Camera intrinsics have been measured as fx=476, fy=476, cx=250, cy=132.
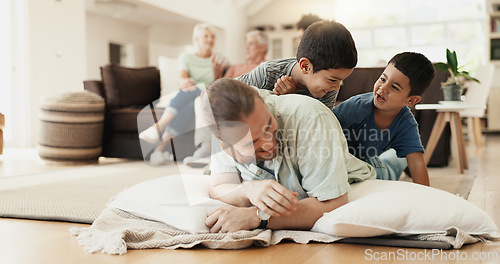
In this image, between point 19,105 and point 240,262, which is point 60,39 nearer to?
point 19,105

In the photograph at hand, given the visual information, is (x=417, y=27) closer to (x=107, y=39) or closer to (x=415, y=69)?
(x=107, y=39)

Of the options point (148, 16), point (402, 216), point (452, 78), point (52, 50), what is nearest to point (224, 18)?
point (148, 16)

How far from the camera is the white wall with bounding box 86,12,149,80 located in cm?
809

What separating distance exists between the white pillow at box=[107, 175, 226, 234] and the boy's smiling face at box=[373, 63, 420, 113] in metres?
0.70

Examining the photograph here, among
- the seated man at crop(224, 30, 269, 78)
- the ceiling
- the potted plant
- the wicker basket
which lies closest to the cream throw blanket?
the potted plant

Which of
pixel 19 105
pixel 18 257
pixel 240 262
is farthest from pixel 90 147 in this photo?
pixel 240 262

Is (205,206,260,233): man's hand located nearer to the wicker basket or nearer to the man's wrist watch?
the man's wrist watch

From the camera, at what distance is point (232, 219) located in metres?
1.26

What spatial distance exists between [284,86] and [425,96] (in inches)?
79.1

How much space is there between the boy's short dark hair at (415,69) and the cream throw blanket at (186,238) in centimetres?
65

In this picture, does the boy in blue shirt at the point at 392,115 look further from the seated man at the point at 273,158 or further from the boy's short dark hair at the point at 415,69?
the seated man at the point at 273,158

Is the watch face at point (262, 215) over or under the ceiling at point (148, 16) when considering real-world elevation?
under

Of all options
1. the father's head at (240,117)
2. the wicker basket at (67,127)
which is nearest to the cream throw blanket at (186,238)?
the father's head at (240,117)

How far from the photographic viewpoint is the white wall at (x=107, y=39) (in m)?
8.09
